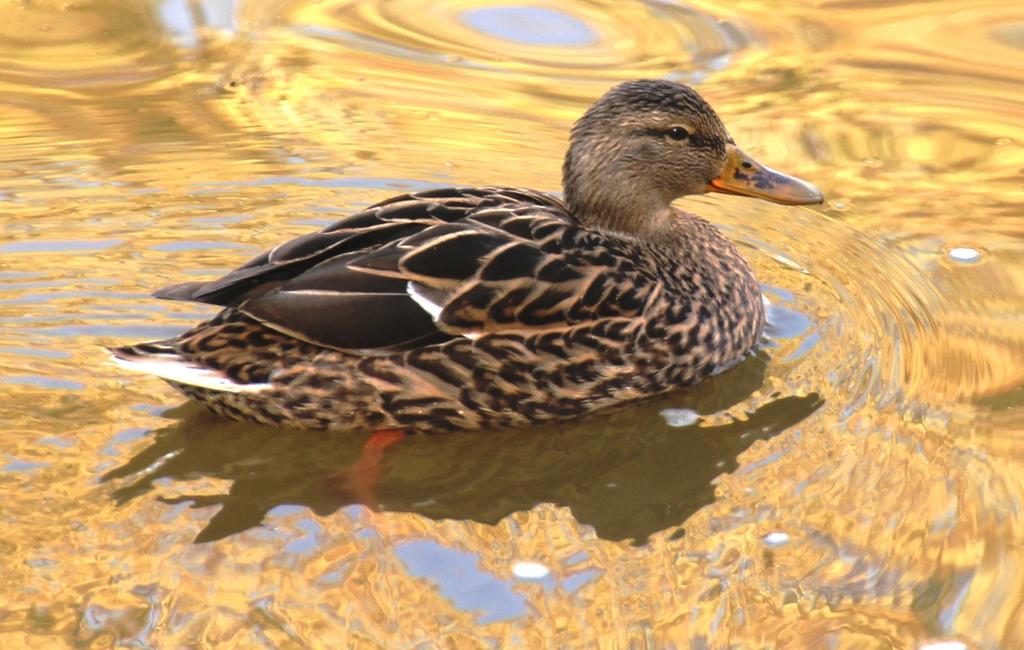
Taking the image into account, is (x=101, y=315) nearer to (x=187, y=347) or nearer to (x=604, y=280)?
(x=187, y=347)

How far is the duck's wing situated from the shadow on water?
466 mm

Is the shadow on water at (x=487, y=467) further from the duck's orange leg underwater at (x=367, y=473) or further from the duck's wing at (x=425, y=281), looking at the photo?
the duck's wing at (x=425, y=281)

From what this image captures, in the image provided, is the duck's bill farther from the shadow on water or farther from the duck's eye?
the shadow on water

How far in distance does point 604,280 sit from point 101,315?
236 centimetres

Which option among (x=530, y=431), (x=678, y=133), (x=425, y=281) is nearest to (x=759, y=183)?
(x=678, y=133)

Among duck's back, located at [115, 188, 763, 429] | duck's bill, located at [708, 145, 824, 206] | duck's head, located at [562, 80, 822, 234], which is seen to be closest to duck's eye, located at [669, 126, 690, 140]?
duck's head, located at [562, 80, 822, 234]

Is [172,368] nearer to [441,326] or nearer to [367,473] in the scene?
[367,473]

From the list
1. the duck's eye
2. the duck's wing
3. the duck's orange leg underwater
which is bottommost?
the duck's orange leg underwater

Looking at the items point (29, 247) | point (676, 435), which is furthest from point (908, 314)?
point (29, 247)

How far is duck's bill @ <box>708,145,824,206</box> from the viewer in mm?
7141

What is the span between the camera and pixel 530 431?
21.0 ft

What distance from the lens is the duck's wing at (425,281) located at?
614 centimetres

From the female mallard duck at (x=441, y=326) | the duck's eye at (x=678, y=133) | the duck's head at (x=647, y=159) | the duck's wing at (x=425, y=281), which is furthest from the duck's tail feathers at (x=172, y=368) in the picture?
the duck's eye at (x=678, y=133)

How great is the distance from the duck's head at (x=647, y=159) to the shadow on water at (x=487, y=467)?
38.8 inches
